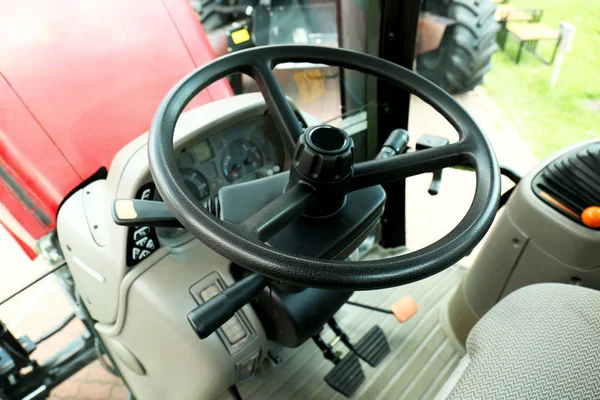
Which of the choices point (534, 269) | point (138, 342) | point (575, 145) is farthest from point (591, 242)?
point (138, 342)

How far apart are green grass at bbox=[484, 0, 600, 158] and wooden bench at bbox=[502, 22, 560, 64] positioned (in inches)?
1.1

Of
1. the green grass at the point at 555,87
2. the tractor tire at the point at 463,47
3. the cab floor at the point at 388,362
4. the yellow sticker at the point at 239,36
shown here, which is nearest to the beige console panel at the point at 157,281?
the cab floor at the point at 388,362

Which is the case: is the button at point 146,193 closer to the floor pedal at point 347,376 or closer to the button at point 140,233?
the button at point 140,233

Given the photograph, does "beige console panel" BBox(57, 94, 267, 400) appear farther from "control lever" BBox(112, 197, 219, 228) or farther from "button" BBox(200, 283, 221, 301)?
"control lever" BBox(112, 197, 219, 228)

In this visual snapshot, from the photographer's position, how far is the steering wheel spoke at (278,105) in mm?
824

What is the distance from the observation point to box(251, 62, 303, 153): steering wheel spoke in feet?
2.70

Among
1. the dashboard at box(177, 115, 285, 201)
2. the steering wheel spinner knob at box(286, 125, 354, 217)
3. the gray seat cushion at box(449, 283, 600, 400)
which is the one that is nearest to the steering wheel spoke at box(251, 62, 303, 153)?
the steering wheel spinner knob at box(286, 125, 354, 217)

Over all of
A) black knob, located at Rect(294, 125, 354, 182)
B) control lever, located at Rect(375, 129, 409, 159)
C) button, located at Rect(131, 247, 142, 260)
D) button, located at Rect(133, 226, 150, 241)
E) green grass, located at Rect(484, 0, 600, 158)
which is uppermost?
black knob, located at Rect(294, 125, 354, 182)

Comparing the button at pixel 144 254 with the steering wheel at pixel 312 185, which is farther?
the button at pixel 144 254

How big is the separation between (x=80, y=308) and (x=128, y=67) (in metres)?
0.71

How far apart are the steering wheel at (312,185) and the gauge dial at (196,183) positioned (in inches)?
12.2

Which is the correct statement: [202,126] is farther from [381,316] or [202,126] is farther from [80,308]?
[381,316]

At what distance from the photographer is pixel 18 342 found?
1.16 m

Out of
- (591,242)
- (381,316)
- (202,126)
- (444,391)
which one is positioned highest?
(202,126)
